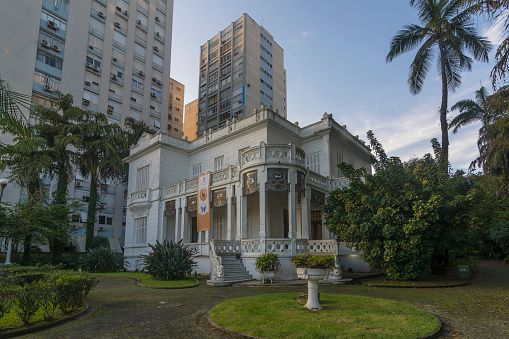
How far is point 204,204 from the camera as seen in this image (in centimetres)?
2022

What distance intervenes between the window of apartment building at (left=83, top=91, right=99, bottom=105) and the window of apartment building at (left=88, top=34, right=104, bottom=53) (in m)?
6.90

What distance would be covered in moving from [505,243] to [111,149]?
30.2 meters

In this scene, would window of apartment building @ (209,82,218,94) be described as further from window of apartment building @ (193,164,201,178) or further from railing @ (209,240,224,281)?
railing @ (209,240,224,281)

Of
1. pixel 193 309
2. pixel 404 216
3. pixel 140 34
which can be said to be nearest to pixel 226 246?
pixel 193 309

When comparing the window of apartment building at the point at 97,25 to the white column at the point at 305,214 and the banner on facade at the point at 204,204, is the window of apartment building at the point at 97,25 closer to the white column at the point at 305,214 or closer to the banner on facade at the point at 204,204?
the banner on facade at the point at 204,204

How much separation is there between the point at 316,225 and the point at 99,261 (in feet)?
50.8

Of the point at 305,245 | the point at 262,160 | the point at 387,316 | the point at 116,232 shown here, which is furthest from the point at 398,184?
the point at 116,232

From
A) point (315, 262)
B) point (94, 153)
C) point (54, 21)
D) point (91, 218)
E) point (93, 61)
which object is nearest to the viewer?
point (315, 262)

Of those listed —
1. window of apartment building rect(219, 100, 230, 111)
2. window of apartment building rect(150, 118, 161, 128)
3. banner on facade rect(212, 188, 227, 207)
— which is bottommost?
banner on facade rect(212, 188, 227, 207)

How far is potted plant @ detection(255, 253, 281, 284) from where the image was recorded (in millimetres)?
13734

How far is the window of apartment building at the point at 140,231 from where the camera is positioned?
25906 millimetres

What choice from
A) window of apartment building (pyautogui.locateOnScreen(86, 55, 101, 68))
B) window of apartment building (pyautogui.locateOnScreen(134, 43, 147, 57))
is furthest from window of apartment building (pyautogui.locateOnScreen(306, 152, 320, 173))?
window of apartment building (pyautogui.locateOnScreen(134, 43, 147, 57))

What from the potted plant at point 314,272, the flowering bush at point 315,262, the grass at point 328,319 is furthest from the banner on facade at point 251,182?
the potted plant at point 314,272

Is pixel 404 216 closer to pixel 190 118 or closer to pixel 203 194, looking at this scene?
pixel 203 194
